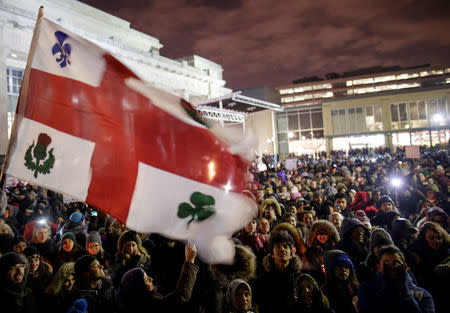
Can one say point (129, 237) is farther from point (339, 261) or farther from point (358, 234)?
point (358, 234)

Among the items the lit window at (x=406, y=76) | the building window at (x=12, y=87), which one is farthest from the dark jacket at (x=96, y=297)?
the lit window at (x=406, y=76)

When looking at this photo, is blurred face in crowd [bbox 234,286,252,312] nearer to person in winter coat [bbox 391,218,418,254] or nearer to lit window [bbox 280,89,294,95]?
person in winter coat [bbox 391,218,418,254]

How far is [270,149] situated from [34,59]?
43.9 meters

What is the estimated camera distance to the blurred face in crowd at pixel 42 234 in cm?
418

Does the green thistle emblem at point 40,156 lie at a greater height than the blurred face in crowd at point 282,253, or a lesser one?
greater

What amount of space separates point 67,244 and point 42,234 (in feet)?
1.46

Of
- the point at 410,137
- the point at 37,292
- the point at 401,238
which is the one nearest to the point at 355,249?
the point at 401,238

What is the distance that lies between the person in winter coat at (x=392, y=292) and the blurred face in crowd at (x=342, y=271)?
276 millimetres

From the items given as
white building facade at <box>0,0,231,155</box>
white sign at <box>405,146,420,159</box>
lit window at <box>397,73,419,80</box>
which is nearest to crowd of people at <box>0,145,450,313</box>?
white building facade at <box>0,0,231,155</box>

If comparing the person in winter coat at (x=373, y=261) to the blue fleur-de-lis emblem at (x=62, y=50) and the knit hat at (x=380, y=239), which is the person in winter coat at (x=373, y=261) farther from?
the blue fleur-de-lis emblem at (x=62, y=50)

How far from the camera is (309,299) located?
277cm

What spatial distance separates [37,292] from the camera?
10.5 feet

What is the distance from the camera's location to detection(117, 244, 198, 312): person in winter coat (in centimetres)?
248

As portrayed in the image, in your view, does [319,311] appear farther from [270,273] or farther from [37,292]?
[37,292]
